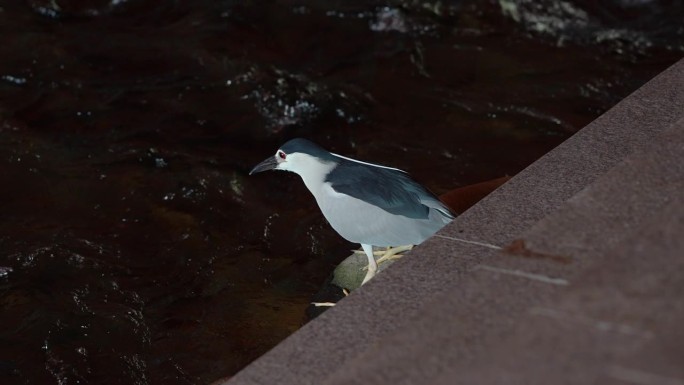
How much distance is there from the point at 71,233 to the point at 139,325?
2.95ft

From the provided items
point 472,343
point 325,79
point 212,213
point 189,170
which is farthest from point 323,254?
point 472,343

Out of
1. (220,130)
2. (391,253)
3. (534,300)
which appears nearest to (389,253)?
(391,253)

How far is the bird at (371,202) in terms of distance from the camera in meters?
3.52

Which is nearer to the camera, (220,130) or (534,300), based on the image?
(534,300)

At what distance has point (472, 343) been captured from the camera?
2.19 meters

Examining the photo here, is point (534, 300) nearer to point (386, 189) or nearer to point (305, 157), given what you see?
point (386, 189)

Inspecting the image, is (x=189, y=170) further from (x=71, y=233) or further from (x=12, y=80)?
(x=12, y=80)

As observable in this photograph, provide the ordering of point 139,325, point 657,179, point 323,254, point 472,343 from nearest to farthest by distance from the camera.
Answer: point 472,343, point 657,179, point 139,325, point 323,254

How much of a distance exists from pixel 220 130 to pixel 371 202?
2.81 meters

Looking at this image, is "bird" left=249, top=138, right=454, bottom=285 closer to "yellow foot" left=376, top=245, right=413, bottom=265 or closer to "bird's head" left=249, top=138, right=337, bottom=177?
"bird's head" left=249, top=138, right=337, bottom=177

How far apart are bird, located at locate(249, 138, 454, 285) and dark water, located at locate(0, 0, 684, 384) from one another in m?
0.88

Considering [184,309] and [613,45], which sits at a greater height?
[613,45]

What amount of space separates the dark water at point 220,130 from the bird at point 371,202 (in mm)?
883

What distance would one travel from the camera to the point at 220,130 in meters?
6.18
